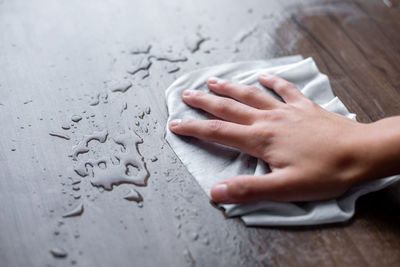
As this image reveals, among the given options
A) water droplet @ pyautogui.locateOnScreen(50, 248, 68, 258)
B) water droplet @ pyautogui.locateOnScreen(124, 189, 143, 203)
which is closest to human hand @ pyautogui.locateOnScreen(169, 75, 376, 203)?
water droplet @ pyautogui.locateOnScreen(124, 189, 143, 203)

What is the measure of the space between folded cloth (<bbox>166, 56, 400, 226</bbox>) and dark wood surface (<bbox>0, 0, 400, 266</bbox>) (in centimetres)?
2

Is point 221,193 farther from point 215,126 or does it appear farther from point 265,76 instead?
point 265,76

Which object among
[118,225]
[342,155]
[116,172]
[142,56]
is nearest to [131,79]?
[142,56]

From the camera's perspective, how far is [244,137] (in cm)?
69

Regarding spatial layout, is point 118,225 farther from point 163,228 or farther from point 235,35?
point 235,35

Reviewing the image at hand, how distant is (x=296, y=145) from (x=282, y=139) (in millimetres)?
27

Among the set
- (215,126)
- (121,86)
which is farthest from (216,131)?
(121,86)

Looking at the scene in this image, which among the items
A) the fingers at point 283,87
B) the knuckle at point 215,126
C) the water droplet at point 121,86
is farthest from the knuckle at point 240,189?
the water droplet at point 121,86

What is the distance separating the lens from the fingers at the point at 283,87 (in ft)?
2.56

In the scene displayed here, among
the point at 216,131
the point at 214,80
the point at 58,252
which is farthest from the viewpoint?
the point at 214,80

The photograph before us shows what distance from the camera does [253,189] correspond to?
0.63 m

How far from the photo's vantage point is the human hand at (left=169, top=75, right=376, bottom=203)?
2.08 ft

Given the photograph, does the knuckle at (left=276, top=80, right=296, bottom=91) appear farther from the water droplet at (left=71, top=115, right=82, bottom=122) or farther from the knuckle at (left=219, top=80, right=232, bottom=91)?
the water droplet at (left=71, top=115, right=82, bottom=122)

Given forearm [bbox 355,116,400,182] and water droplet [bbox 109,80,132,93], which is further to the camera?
water droplet [bbox 109,80,132,93]
